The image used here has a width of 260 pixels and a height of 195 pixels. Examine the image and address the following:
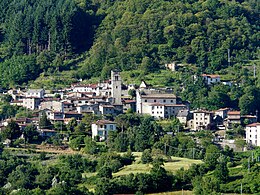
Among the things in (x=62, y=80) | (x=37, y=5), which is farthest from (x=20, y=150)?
(x=37, y=5)

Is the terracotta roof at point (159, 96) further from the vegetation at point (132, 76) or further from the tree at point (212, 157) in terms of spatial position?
the tree at point (212, 157)

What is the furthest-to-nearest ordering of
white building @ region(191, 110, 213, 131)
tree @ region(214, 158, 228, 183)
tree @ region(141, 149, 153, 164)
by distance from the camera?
white building @ region(191, 110, 213, 131) → tree @ region(141, 149, 153, 164) → tree @ region(214, 158, 228, 183)

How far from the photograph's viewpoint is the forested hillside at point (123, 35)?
279 ft

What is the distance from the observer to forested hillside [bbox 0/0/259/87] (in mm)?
85188

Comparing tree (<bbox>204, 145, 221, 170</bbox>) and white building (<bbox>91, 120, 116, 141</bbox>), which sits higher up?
white building (<bbox>91, 120, 116, 141</bbox>)

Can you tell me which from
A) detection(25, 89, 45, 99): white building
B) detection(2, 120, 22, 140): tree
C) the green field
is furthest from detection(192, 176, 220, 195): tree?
detection(25, 89, 45, 99): white building

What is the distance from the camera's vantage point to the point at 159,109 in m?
70.6

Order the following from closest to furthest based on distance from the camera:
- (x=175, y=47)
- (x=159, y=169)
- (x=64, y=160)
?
1. (x=159, y=169)
2. (x=64, y=160)
3. (x=175, y=47)

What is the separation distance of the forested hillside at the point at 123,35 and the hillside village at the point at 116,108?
20.6ft

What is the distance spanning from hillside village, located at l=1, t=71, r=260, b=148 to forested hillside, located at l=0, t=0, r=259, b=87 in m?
6.28

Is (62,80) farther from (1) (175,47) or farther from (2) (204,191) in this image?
(2) (204,191)

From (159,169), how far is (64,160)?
7.18 m

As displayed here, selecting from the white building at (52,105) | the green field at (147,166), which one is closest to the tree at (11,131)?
the white building at (52,105)

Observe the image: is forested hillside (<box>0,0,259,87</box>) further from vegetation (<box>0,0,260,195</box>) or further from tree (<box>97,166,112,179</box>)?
tree (<box>97,166,112,179</box>)
